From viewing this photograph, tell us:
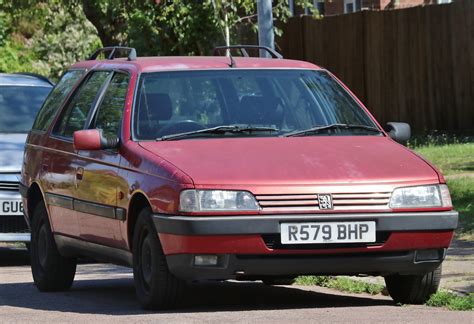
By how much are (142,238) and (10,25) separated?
26.7 m

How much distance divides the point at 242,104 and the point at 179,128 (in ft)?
1.63

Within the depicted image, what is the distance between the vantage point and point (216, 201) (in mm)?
8578

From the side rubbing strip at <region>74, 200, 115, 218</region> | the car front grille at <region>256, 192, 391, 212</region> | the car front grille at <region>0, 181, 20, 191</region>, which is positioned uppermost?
the car front grille at <region>256, 192, 391, 212</region>

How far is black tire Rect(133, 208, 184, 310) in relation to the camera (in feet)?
29.1

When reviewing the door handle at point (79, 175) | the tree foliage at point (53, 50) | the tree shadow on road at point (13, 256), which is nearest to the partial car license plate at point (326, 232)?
the door handle at point (79, 175)

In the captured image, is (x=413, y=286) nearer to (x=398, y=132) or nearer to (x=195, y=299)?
(x=398, y=132)

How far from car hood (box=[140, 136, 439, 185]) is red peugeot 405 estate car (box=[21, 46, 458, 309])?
12mm

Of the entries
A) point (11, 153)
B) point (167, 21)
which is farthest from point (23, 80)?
point (167, 21)

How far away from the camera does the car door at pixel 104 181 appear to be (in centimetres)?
961

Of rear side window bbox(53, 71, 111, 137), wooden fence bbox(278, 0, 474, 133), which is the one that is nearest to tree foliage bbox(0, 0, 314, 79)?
wooden fence bbox(278, 0, 474, 133)

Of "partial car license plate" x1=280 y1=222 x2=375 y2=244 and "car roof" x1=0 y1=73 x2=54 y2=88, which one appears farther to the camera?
"car roof" x1=0 y1=73 x2=54 y2=88

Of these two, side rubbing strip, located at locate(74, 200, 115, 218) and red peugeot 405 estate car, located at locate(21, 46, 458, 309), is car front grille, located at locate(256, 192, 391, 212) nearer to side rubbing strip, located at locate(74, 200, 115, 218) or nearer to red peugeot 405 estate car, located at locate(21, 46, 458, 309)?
red peugeot 405 estate car, located at locate(21, 46, 458, 309)

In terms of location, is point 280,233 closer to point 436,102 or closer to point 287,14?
point 436,102

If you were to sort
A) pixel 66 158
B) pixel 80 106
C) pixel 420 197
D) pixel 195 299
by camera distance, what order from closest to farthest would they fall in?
pixel 420 197 → pixel 195 299 → pixel 66 158 → pixel 80 106
